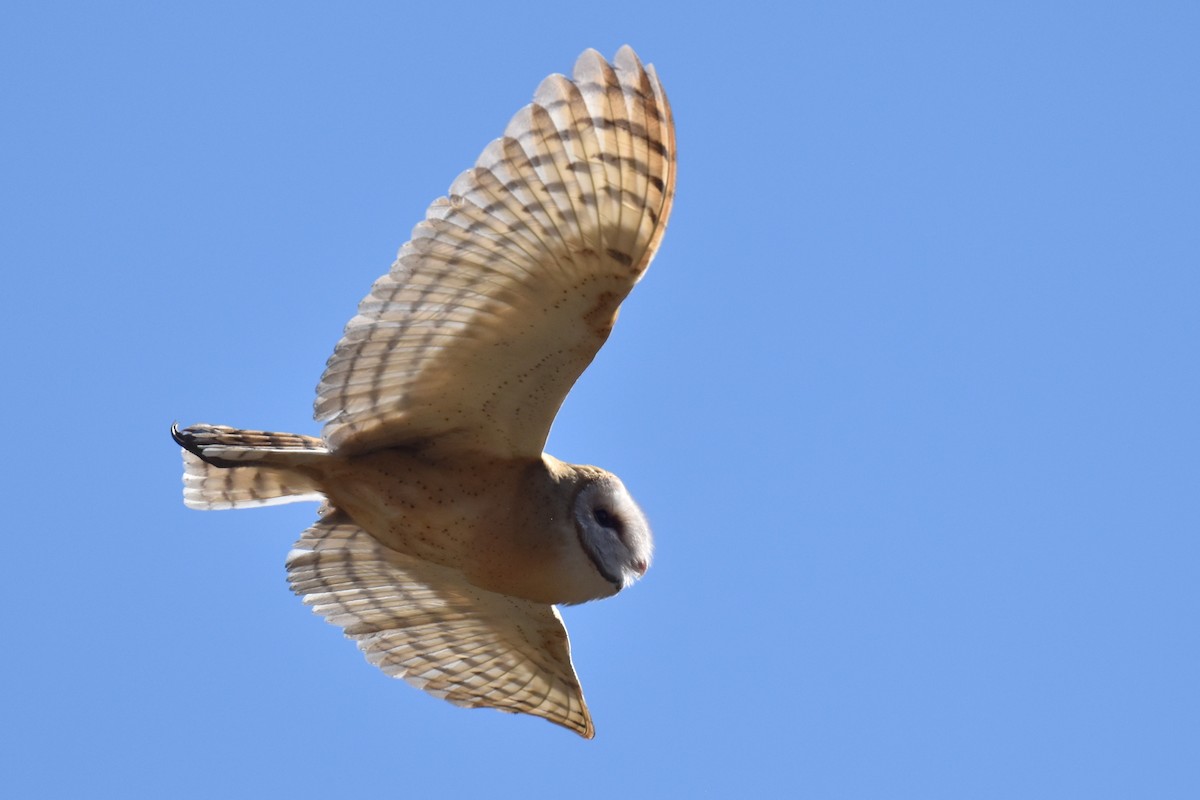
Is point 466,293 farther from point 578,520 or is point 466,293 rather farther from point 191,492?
point 191,492

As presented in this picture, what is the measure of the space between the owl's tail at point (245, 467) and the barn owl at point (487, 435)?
0.04ft

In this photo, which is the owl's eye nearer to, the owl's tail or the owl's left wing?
the owl's left wing

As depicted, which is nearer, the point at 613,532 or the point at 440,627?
the point at 613,532

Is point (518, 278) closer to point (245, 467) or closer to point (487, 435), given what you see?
point (487, 435)

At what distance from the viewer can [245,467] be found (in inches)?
278

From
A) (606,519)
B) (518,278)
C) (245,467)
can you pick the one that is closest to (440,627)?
(606,519)

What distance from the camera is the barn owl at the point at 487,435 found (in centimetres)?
618

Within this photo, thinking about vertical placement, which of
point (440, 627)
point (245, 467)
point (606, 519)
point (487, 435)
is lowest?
point (440, 627)

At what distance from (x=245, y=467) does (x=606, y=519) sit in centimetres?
163

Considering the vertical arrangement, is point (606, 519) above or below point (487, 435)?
below

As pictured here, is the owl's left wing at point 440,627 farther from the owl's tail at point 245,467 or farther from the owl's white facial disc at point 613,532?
the owl's white facial disc at point 613,532

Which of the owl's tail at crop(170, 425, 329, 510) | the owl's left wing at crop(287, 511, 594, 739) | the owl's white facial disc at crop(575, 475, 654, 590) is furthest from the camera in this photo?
the owl's left wing at crop(287, 511, 594, 739)

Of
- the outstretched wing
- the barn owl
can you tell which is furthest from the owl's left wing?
the outstretched wing

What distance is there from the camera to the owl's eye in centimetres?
716
